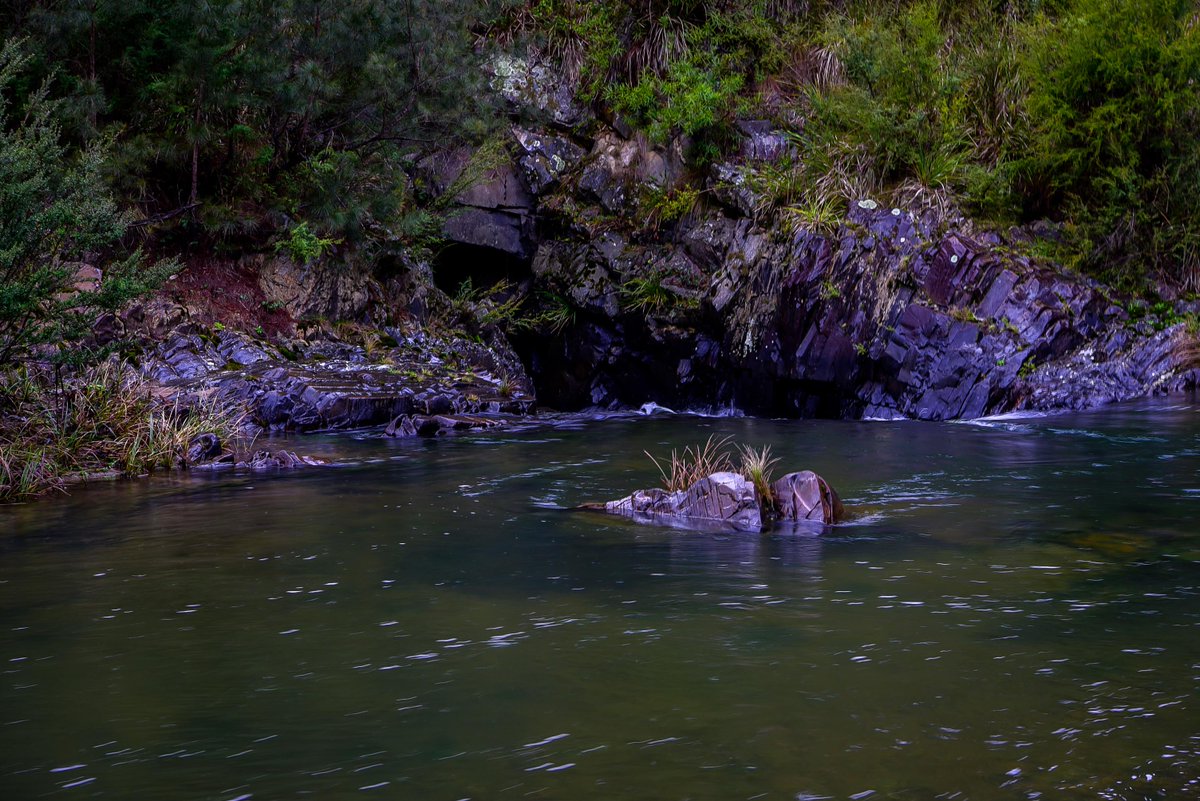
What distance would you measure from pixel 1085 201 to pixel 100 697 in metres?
14.8

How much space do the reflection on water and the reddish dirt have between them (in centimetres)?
726

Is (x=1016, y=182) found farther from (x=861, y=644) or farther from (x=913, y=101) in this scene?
(x=861, y=644)

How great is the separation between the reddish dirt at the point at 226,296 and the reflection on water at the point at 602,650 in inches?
286

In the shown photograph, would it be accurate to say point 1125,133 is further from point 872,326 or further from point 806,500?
point 806,500

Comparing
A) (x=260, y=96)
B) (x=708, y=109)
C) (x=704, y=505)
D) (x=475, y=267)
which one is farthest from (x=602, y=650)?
(x=475, y=267)

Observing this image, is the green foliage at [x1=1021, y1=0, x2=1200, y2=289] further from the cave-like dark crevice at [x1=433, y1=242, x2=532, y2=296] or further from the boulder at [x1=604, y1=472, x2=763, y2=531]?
the boulder at [x1=604, y1=472, x2=763, y2=531]

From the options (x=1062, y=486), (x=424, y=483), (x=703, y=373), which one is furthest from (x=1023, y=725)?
(x=703, y=373)

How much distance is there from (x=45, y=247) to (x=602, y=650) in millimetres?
7744

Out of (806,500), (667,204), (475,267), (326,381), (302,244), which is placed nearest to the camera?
(806,500)

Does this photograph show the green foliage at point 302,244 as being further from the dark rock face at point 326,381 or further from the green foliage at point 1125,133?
the green foliage at point 1125,133

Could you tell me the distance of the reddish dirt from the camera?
1509cm

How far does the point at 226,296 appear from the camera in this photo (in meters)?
15.5

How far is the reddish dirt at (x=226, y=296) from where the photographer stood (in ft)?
49.5

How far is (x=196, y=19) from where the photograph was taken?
13.4 meters
